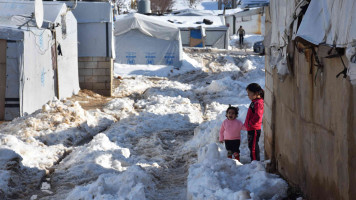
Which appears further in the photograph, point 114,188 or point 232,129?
point 232,129

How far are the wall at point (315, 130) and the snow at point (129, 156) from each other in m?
0.44

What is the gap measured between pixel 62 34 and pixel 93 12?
272 cm

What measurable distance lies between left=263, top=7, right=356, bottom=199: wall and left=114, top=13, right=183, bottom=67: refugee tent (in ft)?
66.2

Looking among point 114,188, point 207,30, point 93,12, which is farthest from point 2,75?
point 207,30

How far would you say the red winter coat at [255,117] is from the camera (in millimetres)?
7727

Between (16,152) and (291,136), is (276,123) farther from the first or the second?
(16,152)

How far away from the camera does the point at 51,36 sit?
1534 cm

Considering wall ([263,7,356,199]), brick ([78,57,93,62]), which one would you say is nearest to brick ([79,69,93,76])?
brick ([78,57,93,62])

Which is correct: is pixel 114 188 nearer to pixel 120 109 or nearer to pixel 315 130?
pixel 315 130

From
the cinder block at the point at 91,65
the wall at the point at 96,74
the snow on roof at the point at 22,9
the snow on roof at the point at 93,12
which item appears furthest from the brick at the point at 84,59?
the snow on roof at the point at 22,9

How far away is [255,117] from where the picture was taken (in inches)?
306

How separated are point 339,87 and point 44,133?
7727 mm

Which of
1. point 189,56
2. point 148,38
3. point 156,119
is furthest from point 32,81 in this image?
point 189,56

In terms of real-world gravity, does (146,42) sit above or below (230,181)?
above
